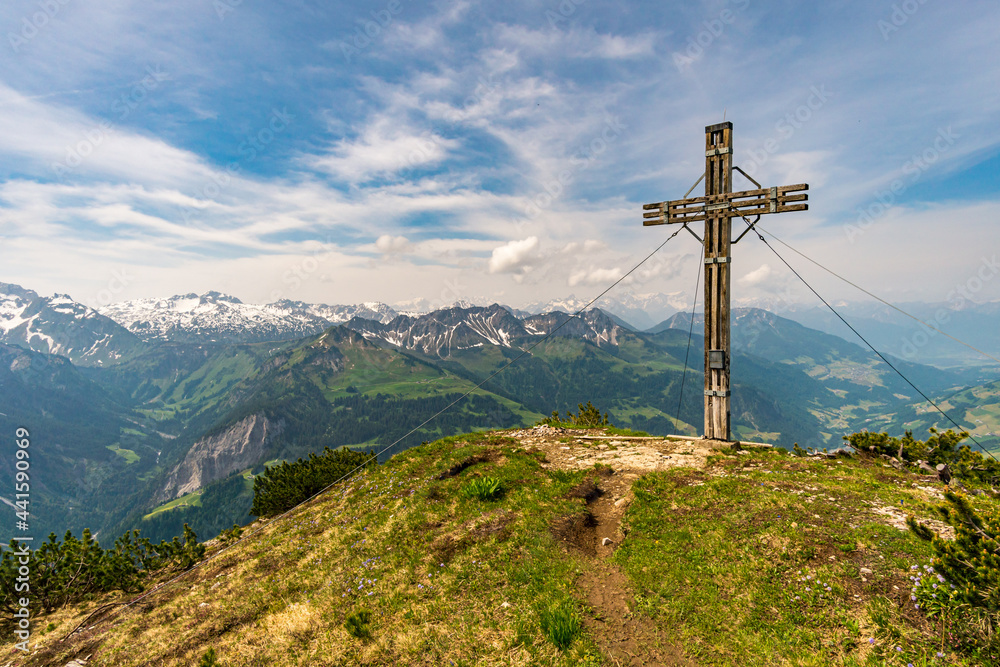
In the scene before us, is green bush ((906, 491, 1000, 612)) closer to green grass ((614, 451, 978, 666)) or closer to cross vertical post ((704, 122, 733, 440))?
green grass ((614, 451, 978, 666))

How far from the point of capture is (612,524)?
13547 mm

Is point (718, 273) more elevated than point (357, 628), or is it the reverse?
point (718, 273)

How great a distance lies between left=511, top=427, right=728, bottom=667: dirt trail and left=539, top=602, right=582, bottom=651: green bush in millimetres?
453

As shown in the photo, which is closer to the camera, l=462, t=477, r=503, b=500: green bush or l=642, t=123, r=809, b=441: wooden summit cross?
l=462, t=477, r=503, b=500: green bush

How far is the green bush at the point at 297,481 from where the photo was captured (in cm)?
2400

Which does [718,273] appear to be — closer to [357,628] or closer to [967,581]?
[967,581]

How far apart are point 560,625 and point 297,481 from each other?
2147 cm

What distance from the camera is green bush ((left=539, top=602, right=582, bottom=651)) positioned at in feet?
29.0

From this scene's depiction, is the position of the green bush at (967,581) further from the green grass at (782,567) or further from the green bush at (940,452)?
the green bush at (940,452)

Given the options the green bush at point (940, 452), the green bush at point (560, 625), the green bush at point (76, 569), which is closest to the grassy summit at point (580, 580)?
the green bush at point (560, 625)

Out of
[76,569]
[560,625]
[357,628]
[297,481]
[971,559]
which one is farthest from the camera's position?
[297,481]

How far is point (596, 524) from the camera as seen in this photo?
1366 cm

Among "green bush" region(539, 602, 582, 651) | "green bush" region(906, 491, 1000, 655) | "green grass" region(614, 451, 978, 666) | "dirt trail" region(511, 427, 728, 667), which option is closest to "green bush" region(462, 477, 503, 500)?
"dirt trail" region(511, 427, 728, 667)

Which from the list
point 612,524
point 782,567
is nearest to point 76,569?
point 612,524
